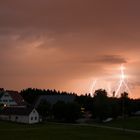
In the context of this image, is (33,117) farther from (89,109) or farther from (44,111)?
(89,109)

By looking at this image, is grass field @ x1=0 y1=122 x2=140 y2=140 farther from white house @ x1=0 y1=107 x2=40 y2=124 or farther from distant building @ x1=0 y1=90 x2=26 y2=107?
distant building @ x1=0 y1=90 x2=26 y2=107

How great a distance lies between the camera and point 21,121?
125 metres

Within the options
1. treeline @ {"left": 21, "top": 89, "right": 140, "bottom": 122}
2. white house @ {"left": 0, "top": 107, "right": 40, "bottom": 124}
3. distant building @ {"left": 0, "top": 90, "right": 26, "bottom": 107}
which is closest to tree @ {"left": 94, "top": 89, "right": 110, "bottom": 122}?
treeline @ {"left": 21, "top": 89, "right": 140, "bottom": 122}

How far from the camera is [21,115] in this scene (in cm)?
12500

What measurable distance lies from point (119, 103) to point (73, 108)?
34.9m

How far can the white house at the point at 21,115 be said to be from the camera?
402 ft

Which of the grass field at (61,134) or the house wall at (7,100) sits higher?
the house wall at (7,100)

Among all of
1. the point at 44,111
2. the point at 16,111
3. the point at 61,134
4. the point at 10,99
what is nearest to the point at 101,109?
the point at 44,111

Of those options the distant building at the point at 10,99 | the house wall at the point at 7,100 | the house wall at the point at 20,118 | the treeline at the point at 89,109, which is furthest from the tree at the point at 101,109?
the house wall at the point at 7,100

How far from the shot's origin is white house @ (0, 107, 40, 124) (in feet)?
402

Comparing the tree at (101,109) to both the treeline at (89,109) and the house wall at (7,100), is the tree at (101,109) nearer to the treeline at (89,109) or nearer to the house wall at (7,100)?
the treeline at (89,109)

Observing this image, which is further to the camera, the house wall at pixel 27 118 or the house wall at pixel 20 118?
the house wall at pixel 20 118

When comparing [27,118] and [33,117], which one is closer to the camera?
[27,118]

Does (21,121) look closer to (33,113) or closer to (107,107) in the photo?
(33,113)
